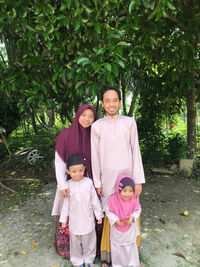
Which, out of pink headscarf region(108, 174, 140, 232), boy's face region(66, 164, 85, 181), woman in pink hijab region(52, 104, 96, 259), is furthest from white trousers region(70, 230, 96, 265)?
boy's face region(66, 164, 85, 181)

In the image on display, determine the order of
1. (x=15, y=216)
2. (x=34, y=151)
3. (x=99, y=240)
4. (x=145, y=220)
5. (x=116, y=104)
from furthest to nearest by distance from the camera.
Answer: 1. (x=34, y=151)
2. (x=15, y=216)
3. (x=145, y=220)
4. (x=99, y=240)
5. (x=116, y=104)

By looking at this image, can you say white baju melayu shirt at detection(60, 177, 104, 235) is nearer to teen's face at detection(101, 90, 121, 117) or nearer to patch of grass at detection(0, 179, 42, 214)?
teen's face at detection(101, 90, 121, 117)

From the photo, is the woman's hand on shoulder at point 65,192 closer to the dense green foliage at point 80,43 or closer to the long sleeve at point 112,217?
the long sleeve at point 112,217

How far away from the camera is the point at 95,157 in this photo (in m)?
2.29

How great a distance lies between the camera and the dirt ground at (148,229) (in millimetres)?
2549

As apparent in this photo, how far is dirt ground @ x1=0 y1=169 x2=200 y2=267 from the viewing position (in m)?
2.55

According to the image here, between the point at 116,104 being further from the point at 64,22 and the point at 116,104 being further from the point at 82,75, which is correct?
the point at 64,22

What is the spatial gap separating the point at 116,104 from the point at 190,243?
1.90m

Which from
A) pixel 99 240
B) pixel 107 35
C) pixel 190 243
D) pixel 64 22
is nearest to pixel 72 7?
pixel 64 22

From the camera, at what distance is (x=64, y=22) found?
2266 millimetres

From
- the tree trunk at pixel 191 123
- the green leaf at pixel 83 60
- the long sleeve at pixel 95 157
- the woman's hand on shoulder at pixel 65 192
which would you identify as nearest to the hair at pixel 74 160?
the long sleeve at pixel 95 157

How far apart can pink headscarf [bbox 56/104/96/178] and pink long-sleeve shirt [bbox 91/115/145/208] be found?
0.43 ft

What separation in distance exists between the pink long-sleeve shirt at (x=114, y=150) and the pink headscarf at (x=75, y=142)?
131 mm

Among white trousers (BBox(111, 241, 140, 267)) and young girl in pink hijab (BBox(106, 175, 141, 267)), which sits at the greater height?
young girl in pink hijab (BBox(106, 175, 141, 267))
